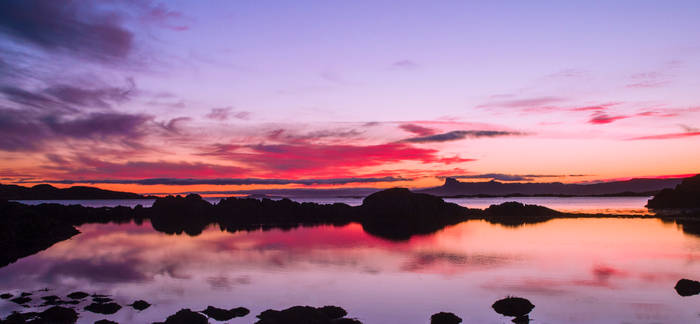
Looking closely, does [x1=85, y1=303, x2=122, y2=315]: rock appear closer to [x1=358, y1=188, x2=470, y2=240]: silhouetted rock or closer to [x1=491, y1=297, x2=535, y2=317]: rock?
[x1=491, y1=297, x2=535, y2=317]: rock

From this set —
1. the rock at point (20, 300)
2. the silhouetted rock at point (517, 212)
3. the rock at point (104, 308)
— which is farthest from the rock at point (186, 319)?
the silhouetted rock at point (517, 212)

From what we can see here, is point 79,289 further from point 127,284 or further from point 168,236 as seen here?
point 168,236

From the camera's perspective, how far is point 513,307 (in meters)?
16.3

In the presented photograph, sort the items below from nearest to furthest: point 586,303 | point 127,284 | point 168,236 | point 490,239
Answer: point 586,303, point 127,284, point 490,239, point 168,236

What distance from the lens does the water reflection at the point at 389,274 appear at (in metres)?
17.6

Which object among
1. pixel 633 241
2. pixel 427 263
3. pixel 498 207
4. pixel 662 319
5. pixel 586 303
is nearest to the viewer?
pixel 662 319

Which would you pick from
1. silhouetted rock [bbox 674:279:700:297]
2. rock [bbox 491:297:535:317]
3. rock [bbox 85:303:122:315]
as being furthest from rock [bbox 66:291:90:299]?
silhouetted rock [bbox 674:279:700:297]

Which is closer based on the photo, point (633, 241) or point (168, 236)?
point (633, 241)

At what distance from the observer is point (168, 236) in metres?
45.8

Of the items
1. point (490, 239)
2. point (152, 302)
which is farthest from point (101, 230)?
point (490, 239)

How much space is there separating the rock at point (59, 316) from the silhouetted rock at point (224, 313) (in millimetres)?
A: 4251

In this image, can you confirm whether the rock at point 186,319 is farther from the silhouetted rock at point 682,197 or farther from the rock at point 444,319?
the silhouetted rock at point 682,197

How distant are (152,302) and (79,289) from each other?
16.6 ft

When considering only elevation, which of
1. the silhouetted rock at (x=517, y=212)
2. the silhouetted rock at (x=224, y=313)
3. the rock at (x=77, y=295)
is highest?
the silhouetted rock at (x=517, y=212)
